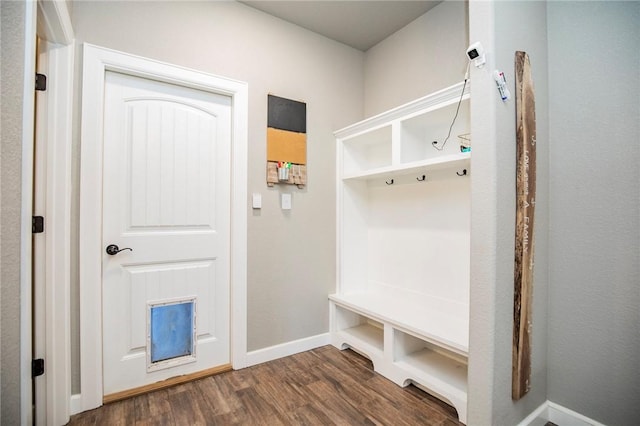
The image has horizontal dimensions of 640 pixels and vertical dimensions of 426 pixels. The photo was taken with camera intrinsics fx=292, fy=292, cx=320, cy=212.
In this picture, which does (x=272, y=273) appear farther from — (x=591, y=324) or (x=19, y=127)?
(x=591, y=324)

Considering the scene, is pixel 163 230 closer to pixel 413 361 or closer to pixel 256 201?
pixel 256 201

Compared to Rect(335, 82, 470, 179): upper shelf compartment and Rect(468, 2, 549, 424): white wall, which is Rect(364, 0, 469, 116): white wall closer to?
Rect(335, 82, 470, 179): upper shelf compartment

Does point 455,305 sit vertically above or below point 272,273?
below

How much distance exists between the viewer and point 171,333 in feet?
6.59

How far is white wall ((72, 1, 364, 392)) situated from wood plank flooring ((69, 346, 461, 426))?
0.30m

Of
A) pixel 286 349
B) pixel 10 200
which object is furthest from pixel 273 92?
pixel 286 349

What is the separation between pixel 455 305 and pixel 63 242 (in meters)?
2.49

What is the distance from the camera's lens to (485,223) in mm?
1310

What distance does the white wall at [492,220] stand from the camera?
1295mm

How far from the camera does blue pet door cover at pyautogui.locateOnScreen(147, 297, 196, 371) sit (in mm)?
1941

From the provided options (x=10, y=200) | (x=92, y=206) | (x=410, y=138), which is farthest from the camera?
(x=410, y=138)

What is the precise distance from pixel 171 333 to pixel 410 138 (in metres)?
2.24

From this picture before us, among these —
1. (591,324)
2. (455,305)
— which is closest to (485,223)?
(591,324)

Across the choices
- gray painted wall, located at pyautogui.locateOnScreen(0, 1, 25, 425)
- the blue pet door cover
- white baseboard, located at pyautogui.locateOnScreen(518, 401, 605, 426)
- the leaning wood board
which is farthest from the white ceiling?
white baseboard, located at pyautogui.locateOnScreen(518, 401, 605, 426)
